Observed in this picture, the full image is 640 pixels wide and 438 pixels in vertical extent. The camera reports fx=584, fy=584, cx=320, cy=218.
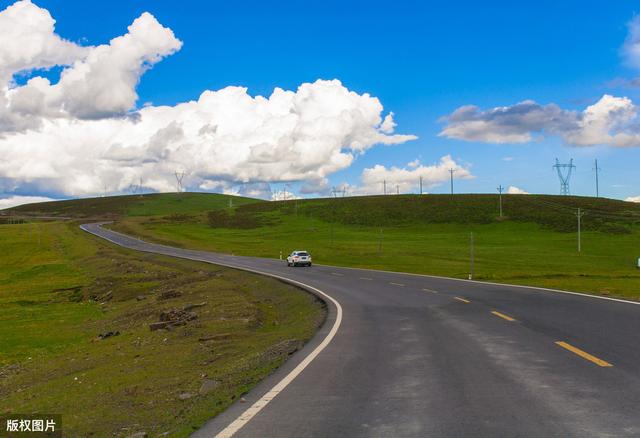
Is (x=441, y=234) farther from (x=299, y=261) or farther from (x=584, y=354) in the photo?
(x=584, y=354)

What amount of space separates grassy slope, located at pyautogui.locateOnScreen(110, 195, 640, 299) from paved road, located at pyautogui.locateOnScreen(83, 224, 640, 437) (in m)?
25.8

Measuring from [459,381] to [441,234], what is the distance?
99366 millimetres

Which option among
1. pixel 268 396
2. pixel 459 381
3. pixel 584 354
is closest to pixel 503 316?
pixel 584 354

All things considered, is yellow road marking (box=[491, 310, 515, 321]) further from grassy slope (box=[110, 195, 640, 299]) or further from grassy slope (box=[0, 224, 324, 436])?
grassy slope (box=[110, 195, 640, 299])

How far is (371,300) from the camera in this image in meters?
24.5

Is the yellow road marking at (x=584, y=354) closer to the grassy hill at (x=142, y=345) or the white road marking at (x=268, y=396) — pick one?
the white road marking at (x=268, y=396)

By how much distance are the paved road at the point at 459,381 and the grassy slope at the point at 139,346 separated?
1.03m

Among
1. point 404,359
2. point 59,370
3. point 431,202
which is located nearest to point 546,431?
point 404,359

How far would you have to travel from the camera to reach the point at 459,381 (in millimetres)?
8914

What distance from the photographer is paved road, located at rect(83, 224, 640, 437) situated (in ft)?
21.6

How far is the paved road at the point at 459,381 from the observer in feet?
21.6

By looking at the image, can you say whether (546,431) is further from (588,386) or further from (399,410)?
(588,386)

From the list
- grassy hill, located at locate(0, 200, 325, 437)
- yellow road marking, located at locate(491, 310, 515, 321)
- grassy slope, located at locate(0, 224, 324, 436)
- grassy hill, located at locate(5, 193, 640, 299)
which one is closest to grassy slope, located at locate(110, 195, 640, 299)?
grassy hill, located at locate(5, 193, 640, 299)

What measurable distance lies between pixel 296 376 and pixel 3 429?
4.83m
